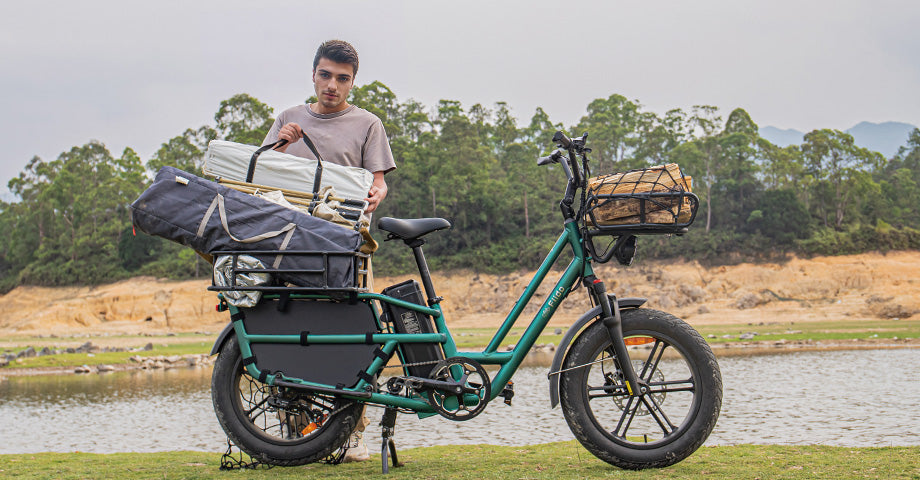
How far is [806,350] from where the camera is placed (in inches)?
990

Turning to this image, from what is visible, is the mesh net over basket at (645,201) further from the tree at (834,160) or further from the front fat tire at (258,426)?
the tree at (834,160)

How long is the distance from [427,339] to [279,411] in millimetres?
1078

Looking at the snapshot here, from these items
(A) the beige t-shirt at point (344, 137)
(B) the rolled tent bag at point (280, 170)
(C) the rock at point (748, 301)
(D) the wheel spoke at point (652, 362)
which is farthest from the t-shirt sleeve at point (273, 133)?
(C) the rock at point (748, 301)

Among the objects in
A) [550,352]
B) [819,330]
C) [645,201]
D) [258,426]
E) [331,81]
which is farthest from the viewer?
[819,330]

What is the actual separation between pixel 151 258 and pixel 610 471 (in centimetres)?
5476

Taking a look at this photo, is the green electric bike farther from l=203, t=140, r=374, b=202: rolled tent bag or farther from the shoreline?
the shoreline

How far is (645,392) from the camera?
13.8 ft

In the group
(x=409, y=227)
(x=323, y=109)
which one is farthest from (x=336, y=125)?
(x=409, y=227)

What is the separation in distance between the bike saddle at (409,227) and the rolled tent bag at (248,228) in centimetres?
34

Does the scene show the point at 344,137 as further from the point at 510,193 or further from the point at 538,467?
the point at 510,193

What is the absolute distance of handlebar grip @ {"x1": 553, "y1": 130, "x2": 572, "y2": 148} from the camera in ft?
13.5

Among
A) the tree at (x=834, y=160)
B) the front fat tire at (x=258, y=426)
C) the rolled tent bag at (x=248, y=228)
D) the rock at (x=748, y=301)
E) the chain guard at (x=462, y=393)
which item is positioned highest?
the tree at (x=834, y=160)

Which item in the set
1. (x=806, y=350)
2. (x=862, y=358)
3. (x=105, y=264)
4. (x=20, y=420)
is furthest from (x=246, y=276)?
(x=105, y=264)

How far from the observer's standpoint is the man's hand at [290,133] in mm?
4723
